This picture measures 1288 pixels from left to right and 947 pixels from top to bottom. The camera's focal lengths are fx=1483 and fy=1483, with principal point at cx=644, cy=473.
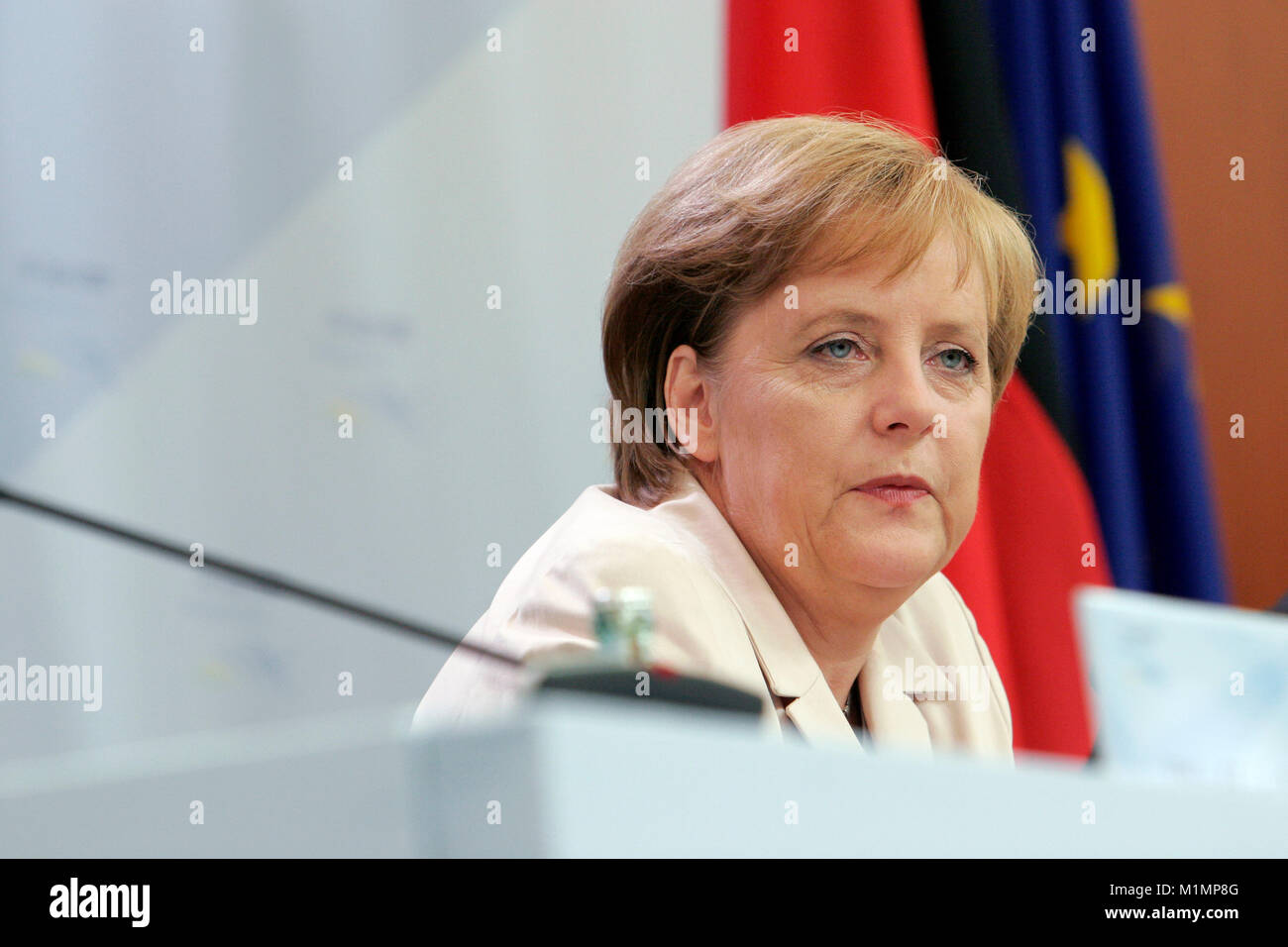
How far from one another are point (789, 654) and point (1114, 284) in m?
1.35

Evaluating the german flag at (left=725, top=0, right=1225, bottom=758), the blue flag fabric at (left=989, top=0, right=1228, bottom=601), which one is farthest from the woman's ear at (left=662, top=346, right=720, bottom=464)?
the blue flag fabric at (left=989, top=0, right=1228, bottom=601)

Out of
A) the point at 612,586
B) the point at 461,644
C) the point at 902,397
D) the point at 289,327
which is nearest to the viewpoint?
the point at 461,644

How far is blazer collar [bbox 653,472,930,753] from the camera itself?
1.19m

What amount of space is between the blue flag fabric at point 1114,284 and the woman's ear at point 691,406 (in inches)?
41.6

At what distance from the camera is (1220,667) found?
0.68 m

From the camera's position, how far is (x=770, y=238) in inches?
51.1

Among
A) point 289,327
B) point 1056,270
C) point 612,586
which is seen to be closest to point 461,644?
point 612,586

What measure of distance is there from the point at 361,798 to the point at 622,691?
3.8 inches

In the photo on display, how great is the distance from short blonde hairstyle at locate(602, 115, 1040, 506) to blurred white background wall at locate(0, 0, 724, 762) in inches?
26.8

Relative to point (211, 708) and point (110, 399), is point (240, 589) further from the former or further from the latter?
point (110, 399)

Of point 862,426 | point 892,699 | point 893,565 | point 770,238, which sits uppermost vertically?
point 770,238

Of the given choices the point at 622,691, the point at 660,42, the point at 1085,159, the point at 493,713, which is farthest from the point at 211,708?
the point at 622,691

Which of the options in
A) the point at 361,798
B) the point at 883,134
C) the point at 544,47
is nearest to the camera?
→ the point at 361,798

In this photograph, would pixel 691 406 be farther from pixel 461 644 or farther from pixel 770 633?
pixel 461 644
